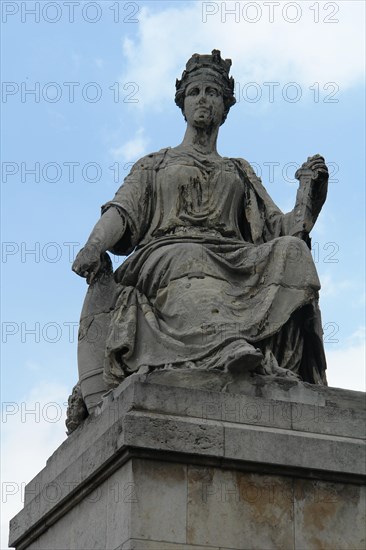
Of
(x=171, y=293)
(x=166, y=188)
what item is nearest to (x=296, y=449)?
(x=171, y=293)

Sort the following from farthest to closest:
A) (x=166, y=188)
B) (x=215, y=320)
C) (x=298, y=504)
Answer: (x=166, y=188) → (x=215, y=320) → (x=298, y=504)

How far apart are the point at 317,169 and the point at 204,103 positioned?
151 cm

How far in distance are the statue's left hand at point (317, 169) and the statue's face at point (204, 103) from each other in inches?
48.2

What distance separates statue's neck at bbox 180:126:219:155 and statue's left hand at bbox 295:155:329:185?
1.20m

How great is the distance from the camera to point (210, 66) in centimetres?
1247

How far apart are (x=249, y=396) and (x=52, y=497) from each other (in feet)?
6.96

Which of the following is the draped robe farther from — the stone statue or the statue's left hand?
the statue's left hand

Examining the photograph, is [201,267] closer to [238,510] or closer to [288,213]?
[288,213]

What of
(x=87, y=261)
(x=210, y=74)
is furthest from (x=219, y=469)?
(x=210, y=74)

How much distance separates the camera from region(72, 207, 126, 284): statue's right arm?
436 inches

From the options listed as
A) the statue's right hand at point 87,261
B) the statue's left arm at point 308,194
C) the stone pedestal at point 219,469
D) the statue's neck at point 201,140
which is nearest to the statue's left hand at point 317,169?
the statue's left arm at point 308,194

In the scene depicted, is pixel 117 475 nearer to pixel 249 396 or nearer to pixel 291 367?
pixel 249 396

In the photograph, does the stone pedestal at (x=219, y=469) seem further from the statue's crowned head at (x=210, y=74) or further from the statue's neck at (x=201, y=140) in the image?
the statue's crowned head at (x=210, y=74)

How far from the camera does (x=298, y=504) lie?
30.4 feet
